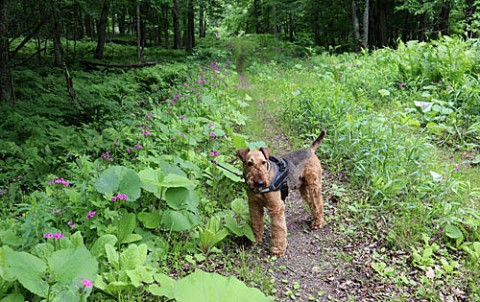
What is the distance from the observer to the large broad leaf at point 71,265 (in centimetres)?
221

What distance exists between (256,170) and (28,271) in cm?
179

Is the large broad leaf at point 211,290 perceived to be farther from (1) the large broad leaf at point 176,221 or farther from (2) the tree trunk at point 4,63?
(2) the tree trunk at point 4,63

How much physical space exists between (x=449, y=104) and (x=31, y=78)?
10.9m

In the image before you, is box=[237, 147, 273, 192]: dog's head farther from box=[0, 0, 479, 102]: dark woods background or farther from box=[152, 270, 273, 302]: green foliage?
box=[0, 0, 479, 102]: dark woods background

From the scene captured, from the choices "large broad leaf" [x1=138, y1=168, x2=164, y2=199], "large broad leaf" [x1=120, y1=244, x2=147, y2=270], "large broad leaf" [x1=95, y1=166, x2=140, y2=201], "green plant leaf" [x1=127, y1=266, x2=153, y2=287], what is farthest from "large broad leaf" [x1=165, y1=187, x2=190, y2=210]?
"green plant leaf" [x1=127, y1=266, x2=153, y2=287]

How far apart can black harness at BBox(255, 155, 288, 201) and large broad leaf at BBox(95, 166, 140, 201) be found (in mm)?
1164

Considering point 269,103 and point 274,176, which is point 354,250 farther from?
point 269,103

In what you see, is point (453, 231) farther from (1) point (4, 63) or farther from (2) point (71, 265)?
(1) point (4, 63)

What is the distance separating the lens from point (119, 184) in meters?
3.11

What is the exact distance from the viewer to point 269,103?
8.66 meters

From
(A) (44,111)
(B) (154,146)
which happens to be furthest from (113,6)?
(B) (154,146)

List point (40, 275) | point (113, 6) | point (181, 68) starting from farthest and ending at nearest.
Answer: point (113, 6)
point (181, 68)
point (40, 275)

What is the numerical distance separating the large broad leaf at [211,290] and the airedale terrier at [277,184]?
1003 millimetres

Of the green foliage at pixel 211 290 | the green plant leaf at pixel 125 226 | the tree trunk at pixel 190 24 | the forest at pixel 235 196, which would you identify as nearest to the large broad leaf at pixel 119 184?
the forest at pixel 235 196
